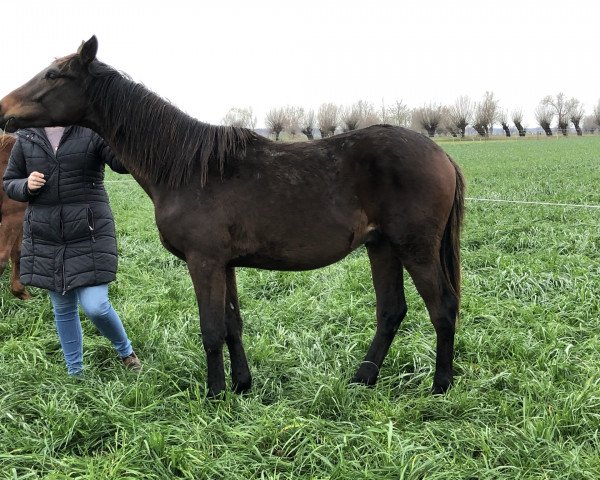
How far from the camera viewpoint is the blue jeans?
3369 millimetres

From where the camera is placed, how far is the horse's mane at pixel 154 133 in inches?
124

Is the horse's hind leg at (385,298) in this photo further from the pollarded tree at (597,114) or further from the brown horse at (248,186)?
Result: the pollarded tree at (597,114)

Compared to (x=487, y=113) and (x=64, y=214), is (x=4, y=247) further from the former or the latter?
(x=487, y=113)

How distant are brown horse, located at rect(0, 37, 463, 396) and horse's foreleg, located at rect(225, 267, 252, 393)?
0.12 m

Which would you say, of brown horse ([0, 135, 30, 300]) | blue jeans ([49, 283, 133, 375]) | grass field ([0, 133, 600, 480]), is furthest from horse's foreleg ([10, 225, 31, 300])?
blue jeans ([49, 283, 133, 375])

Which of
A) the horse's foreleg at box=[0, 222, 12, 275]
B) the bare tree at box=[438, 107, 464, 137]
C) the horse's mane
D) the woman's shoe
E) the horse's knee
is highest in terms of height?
the bare tree at box=[438, 107, 464, 137]

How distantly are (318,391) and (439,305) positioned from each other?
3.41 ft

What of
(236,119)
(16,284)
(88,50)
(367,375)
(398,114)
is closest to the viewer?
(88,50)

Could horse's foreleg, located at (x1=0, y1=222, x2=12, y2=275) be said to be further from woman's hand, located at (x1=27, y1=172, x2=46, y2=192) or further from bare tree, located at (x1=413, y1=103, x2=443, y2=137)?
bare tree, located at (x1=413, y1=103, x2=443, y2=137)

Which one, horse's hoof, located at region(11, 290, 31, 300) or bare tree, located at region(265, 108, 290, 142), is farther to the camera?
bare tree, located at region(265, 108, 290, 142)

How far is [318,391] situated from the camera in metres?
3.14

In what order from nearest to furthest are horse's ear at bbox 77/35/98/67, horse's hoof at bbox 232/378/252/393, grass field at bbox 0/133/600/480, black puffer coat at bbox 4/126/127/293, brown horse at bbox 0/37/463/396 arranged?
grass field at bbox 0/133/600/480
horse's ear at bbox 77/35/98/67
brown horse at bbox 0/37/463/396
black puffer coat at bbox 4/126/127/293
horse's hoof at bbox 232/378/252/393

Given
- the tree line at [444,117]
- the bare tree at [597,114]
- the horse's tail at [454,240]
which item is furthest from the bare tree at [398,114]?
the horse's tail at [454,240]

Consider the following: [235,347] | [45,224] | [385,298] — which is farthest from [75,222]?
[385,298]
